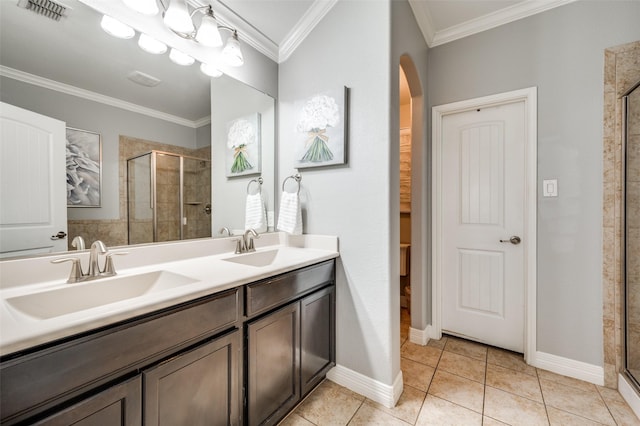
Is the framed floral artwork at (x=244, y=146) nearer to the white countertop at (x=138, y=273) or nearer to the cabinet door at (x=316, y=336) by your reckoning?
the white countertop at (x=138, y=273)

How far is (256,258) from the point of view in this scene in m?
1.72

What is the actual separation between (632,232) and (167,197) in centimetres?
272

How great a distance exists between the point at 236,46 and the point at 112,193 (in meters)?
1.08

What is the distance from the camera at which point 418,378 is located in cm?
182

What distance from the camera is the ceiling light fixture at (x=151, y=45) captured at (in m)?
1.35

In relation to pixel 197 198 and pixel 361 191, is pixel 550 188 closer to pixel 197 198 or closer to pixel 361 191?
pixel 361 191

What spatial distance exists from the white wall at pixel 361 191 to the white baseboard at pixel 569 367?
1125mm

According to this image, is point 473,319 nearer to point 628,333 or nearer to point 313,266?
point 628,333

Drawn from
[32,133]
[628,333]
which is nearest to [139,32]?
[32,133]

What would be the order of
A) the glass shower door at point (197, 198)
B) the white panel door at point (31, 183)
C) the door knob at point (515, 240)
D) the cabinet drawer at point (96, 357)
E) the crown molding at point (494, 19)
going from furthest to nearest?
the door knob at point (515, 240) < the crown molding at point (494, 19) < the glass shower door at point (197, 198) < the white panel door at point (31, 183) < the cabinet drawer at point (96, 357)

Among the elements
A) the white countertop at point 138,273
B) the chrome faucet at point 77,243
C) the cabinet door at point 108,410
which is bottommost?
the cabinet door at point 108,410

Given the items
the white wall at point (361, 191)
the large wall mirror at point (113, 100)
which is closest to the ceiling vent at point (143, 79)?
the large wall mirror at point (113, 100)

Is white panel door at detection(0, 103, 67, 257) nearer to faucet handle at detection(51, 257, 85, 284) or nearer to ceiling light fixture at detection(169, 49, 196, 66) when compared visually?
faucet handle at detection(51, 257, 85, 284)

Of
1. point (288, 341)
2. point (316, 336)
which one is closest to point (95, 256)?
point (288, 341)
